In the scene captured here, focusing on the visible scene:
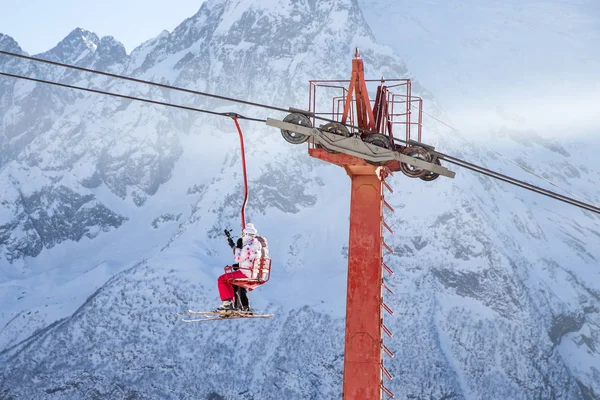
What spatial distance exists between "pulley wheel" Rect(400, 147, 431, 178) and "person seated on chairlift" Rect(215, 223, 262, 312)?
3.92 m

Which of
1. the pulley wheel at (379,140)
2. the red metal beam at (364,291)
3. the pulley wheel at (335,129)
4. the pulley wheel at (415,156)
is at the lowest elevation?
the red metal beam at (364,291)

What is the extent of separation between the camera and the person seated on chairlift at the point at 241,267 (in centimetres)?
2439

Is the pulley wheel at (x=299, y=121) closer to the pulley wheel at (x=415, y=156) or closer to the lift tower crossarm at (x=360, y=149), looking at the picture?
the lift tower crossarm at (x=360, y=149)

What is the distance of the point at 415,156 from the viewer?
70.1 ft

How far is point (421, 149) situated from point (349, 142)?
1328 millimetres

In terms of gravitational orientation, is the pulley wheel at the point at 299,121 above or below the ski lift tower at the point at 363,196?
above

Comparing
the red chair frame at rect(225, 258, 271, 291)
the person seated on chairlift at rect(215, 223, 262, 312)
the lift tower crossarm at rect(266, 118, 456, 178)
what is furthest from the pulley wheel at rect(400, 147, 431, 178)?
the red chair frame at rect(225, 258, 271, 291)

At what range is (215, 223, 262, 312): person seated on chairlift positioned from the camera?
80.0 feet

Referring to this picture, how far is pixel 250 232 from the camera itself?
24.4 m

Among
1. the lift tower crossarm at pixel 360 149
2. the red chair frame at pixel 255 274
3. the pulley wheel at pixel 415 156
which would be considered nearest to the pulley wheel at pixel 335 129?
the lift tower crossarm at pixel 360 149

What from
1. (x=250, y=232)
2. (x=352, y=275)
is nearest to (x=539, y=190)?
(x=352, y=275)

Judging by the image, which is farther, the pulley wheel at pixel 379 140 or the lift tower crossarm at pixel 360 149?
the pulley wheel at pixel 379 140

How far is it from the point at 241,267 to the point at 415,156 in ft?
17.0

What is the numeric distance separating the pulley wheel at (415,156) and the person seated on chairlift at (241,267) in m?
3.92
